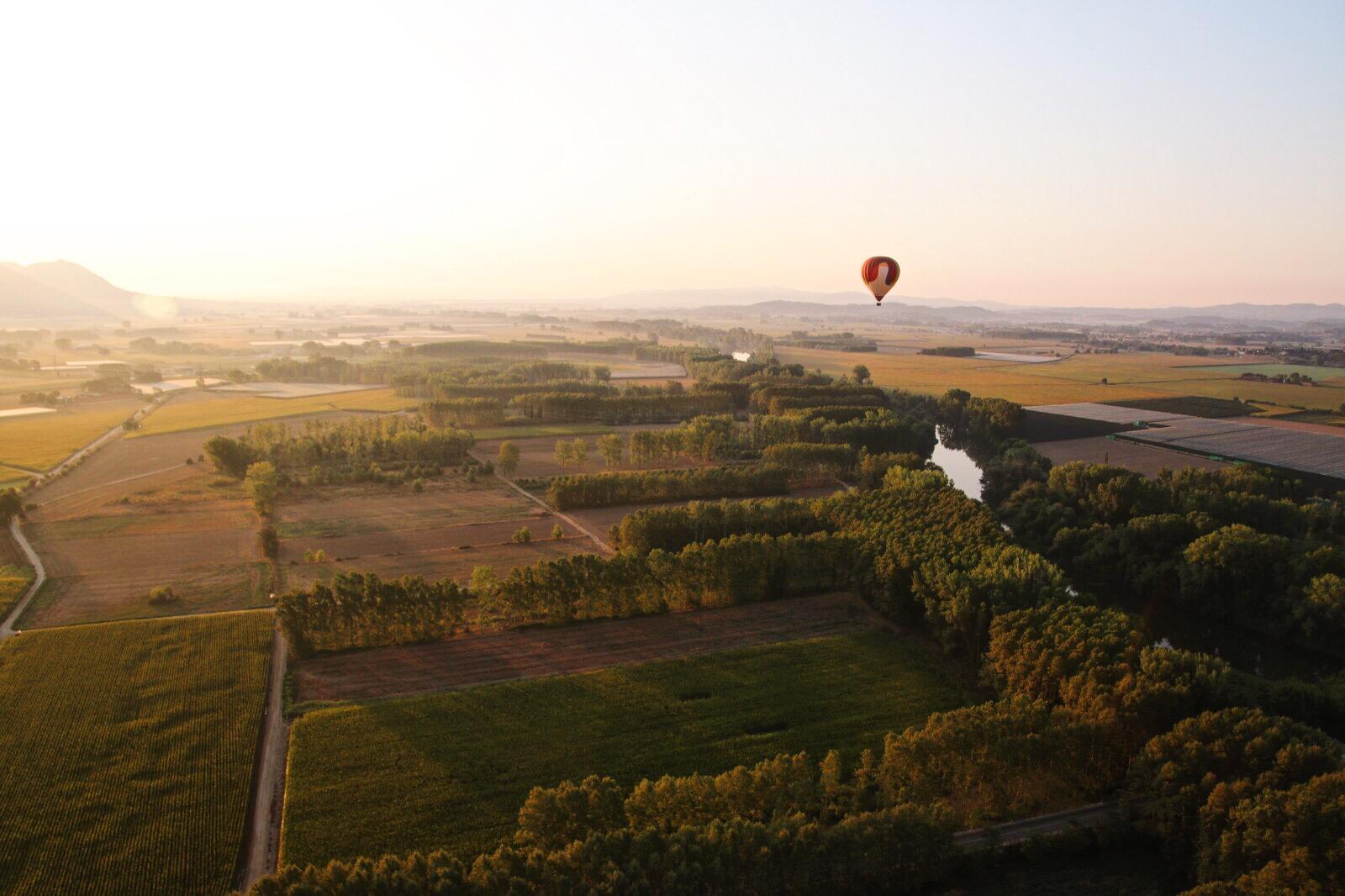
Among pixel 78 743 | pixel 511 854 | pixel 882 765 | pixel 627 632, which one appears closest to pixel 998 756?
pixel 882 765

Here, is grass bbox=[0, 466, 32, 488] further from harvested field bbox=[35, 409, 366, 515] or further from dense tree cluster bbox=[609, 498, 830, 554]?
dense tree cluster bbox=[609, 498, 830, 554]

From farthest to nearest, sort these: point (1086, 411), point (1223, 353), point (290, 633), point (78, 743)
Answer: point (1223, 353)
point (1086, 411)
point (290, 633)
point (78, 743)

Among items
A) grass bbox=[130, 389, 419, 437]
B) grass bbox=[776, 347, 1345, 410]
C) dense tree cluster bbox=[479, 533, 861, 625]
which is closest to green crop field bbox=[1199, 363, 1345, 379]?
grass bbox=[776, 347, 1345, 410]

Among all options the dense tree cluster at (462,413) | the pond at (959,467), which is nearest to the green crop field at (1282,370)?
the pond at (959,467)

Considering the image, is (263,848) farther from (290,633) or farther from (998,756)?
(998,756)

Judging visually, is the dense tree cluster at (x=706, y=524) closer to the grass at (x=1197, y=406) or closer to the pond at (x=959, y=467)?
the pond at (x=959, y=467)

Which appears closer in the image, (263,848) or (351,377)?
(263,848)
